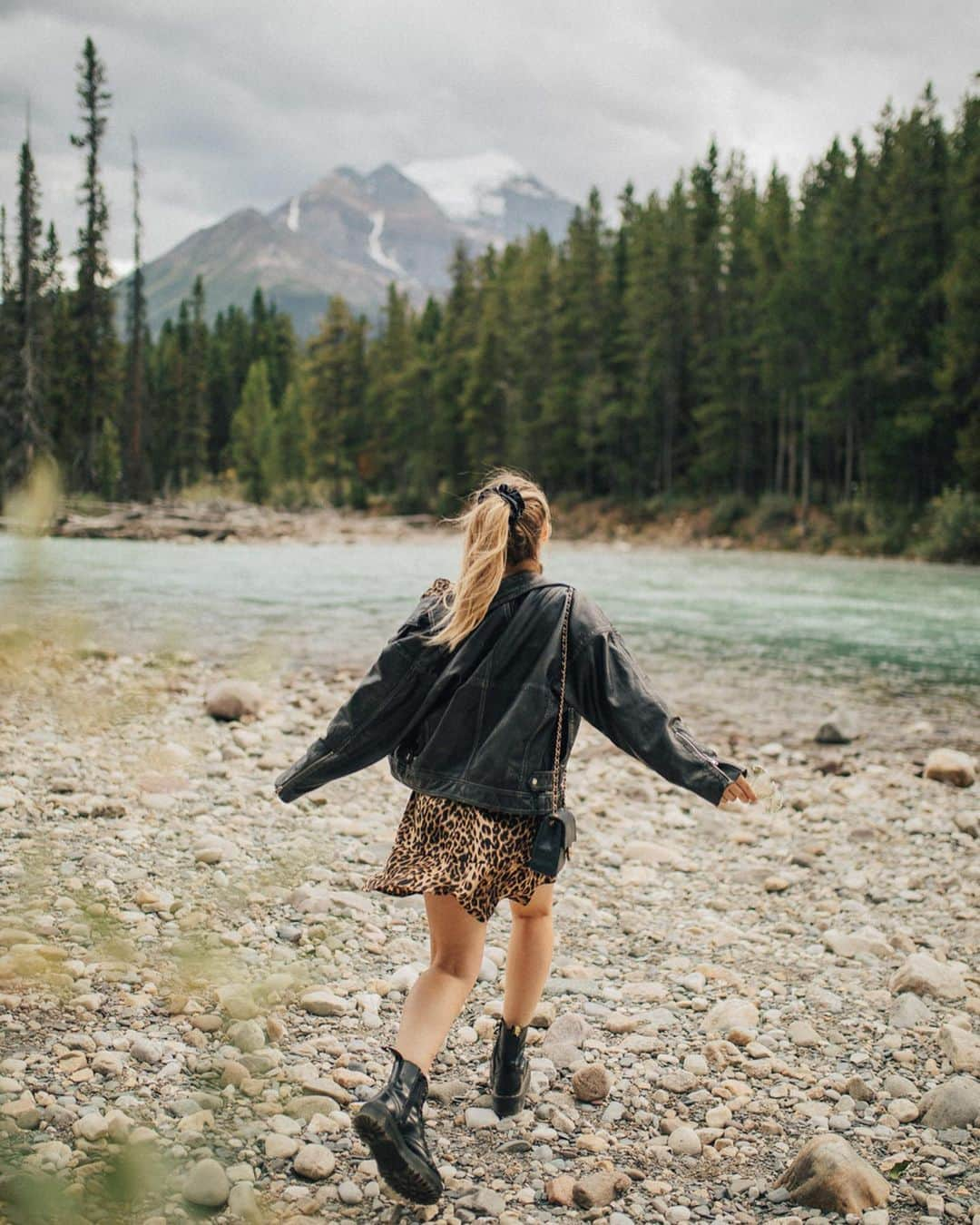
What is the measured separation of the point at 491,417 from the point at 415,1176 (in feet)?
186

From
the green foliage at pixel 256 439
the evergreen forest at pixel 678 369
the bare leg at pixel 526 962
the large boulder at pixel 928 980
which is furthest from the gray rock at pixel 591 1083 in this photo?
the green foliage at pixel 256 439

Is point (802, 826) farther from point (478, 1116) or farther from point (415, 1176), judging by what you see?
point (415, 1176)

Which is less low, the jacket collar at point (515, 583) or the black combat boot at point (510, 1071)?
the jacket collar at point (515, 583)

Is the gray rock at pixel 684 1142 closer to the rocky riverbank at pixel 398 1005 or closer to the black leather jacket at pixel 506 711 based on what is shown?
the rocky riverbank at pixel 398 1005

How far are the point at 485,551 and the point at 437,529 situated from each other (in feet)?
136

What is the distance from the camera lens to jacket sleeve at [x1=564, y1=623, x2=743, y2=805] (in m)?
2.90

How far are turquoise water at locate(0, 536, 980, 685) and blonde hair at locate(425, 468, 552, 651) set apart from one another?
13.7 feet

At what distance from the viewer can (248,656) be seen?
161 cm

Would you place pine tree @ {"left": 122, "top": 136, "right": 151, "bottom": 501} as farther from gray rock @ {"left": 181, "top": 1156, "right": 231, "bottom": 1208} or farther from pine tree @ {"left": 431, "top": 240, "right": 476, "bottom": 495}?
gray rock @ {"left": 181, "top": 1156, "right": 231, "bottom": 1208}

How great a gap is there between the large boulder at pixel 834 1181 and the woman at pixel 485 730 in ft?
3.30

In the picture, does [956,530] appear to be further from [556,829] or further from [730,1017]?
[556,829]

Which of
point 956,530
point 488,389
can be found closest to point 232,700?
point 956,530

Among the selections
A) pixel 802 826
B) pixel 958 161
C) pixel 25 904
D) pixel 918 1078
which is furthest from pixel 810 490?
pixel 25 904

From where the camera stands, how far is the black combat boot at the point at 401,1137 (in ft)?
8.39
